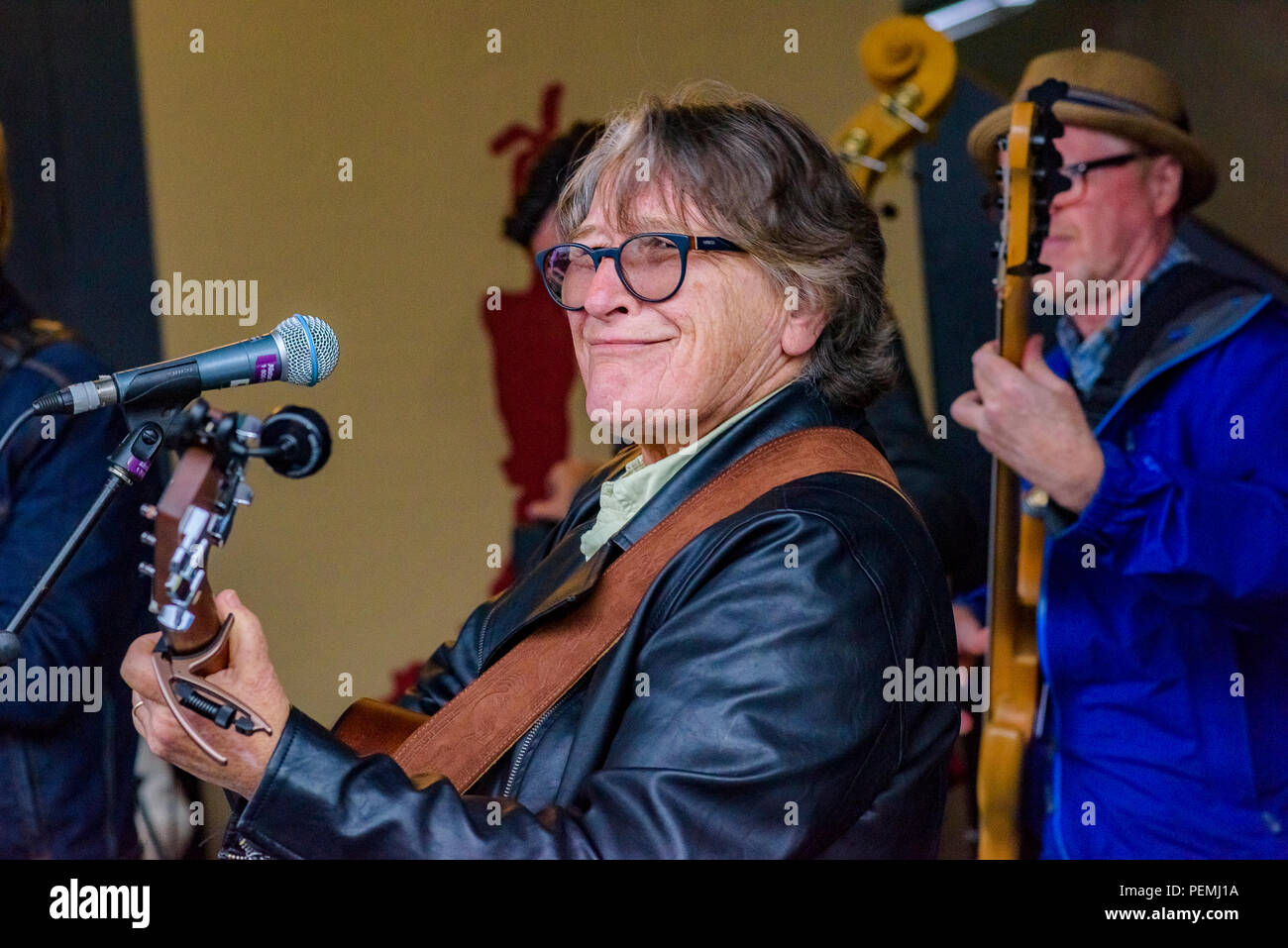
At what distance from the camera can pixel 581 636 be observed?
1725mm

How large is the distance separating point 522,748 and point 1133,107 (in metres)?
1.83

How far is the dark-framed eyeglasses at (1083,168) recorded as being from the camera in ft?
8.87

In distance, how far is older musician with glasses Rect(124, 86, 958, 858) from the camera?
151 cm

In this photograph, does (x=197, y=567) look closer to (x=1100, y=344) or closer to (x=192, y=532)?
(x=192, y=532)

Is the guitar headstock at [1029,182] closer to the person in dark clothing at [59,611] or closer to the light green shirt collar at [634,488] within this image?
the light green shirt collar at [634,488]

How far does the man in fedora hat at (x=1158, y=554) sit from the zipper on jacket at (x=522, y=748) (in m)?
1.02

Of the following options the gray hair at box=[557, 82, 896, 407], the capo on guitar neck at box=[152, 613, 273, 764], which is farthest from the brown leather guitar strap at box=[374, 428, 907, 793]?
the capo on guitar neck at box=[152, 613, 273, 764]

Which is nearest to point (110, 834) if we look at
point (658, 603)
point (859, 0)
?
point (658, 603)

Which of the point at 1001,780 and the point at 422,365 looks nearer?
the point at 1001,780

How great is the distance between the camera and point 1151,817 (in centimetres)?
242

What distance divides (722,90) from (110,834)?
6.07 feet

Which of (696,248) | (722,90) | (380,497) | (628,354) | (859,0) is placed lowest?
(380,497)

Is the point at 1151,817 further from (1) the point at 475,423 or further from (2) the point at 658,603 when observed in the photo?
(1) the point at 475,423

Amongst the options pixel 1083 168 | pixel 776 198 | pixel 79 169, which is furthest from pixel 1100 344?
pixel 79 169
